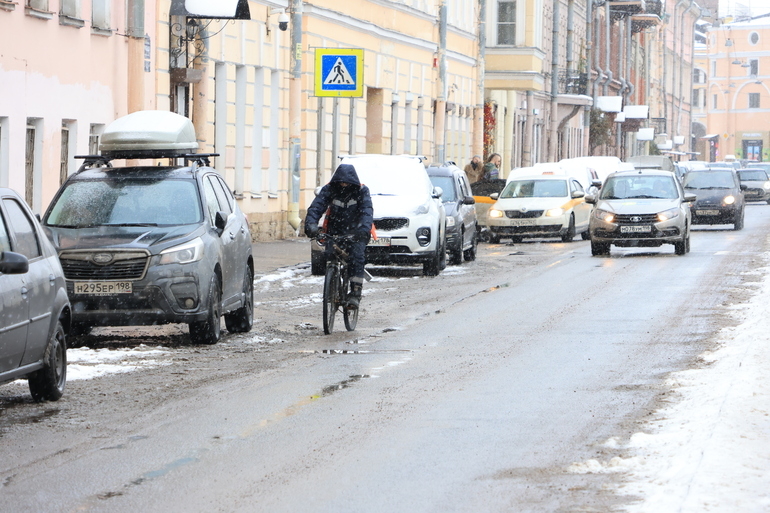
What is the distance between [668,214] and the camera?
95.3 feet

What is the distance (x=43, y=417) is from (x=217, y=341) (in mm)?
4672

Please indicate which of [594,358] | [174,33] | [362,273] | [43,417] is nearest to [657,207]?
[174,33]

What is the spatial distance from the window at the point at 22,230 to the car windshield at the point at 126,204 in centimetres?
378

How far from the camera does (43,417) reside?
9.85 metres

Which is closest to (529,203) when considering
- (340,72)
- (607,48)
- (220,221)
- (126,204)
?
(340,72)

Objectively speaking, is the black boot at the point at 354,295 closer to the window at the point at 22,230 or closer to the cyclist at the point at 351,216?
the cyclist at the point at 351,216

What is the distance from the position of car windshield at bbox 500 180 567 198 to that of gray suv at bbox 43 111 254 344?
2044 centimetres

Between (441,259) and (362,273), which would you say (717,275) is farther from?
(362,273)

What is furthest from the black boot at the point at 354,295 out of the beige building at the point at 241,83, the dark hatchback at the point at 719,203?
the dark hatchback at the point at 719,203

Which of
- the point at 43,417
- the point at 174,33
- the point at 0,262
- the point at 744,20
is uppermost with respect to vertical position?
the point at 744,20

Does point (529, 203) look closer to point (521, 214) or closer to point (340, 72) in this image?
point (521, 214)

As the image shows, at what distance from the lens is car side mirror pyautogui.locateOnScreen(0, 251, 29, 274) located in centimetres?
959

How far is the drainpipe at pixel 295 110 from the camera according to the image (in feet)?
109

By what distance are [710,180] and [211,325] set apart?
32.7 m
